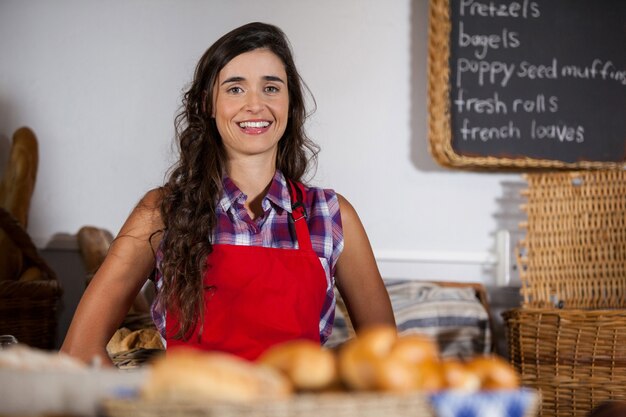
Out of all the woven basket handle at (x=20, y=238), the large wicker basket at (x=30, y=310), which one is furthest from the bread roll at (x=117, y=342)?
the woven basket handle at (x=20, y=238)

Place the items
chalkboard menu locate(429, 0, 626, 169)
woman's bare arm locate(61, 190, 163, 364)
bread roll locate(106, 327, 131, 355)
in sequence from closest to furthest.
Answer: woman's bare arm locate(61, 190, 163, 364), bread roll locate(106, 327, 131, 355), chalkboard menu locate(429, 0, 626, 169)

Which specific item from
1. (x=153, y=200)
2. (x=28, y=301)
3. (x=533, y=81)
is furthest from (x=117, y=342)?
(x=533, y=81)

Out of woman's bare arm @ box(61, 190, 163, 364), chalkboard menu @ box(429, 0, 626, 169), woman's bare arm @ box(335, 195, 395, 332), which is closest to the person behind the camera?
woman's bare arm @ box(61, 190, 163, 364)

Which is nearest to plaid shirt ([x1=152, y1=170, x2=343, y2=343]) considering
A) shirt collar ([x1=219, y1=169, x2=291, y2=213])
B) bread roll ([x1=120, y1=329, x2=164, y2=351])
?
shirt collar ([x1=219, y1=169, x2=291, y2=213])

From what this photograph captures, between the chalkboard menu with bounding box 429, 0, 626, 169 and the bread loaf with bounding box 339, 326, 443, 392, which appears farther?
the chalkboard menu with bounding box 429, 0, 626, 169

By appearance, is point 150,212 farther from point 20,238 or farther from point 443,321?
point 443,321

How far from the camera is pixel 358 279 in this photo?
192 cm

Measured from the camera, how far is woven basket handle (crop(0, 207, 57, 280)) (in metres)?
2.57

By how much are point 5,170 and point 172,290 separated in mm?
1473

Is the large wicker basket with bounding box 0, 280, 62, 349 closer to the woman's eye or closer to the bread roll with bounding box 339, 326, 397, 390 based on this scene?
the woman's eye

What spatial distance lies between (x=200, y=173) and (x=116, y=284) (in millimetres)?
313

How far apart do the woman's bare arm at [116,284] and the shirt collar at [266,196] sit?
0.15m

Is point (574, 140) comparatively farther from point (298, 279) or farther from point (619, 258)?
point (298, 279)

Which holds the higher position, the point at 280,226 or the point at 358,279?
the point at 280,226
